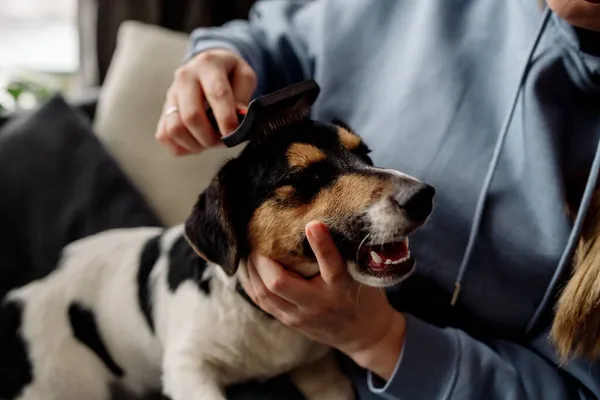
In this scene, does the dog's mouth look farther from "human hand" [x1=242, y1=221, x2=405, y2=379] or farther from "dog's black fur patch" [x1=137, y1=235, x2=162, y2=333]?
"dog's black fur patch" [x1=137, y1=235, x2=162, y2=333]

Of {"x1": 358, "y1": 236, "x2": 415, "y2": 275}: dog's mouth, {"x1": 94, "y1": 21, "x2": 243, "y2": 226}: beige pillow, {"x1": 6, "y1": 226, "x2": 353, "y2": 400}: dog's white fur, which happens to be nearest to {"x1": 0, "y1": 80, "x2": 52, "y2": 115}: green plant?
{"x1": 94, "y1": 21, "x2": 243, "y2": 226}: beige pillow

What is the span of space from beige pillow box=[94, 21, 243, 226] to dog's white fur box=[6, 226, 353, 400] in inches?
11.4

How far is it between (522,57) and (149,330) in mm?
745

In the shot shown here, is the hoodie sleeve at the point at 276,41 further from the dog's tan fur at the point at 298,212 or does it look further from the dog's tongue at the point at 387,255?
the dog's tongue at the point at 387,255

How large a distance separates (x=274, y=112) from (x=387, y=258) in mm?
241

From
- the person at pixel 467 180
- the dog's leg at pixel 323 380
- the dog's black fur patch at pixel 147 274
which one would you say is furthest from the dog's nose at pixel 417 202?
the dog's black fur patch at pixel 147 274

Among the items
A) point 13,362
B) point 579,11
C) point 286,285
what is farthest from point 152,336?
point 579,11

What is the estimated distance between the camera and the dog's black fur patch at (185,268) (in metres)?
1.00

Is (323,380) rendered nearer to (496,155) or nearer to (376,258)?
(376,258)

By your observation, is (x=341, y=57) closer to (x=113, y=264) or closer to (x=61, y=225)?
(x=113, y=264)

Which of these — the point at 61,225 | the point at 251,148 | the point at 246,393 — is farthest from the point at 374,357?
the point at 61,225

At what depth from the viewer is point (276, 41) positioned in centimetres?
119

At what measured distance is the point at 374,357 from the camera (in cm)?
92

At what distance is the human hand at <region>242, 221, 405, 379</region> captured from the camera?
→ 83 centimetres
